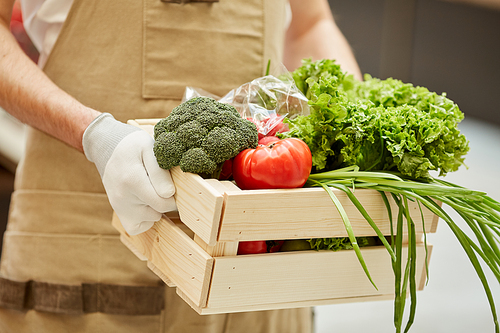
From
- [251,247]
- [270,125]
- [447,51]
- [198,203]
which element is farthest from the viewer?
[447,51]

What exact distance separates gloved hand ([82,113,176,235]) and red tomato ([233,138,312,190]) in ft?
0.56

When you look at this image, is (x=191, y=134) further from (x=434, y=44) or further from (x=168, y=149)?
(x=434, y=44)

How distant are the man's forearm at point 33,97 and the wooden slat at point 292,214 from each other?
52cm

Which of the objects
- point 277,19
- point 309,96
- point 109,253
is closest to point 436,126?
point 309,96

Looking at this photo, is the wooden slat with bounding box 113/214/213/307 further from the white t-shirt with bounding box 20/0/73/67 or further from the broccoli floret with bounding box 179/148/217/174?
the white t-shirt with bounding box 20/0/73/67

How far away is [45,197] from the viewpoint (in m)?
1.52

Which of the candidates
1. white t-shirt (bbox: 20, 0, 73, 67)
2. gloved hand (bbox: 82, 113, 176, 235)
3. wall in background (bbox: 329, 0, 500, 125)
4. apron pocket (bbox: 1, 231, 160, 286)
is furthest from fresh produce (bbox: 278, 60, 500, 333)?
wall in background (bbox: 329, 0, 500, 125)

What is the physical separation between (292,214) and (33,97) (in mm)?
782

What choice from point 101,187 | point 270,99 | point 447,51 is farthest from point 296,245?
point 447,51

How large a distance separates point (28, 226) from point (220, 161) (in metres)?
0.81

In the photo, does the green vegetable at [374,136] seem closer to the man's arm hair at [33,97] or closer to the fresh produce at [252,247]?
the fresh produce at [252,247]

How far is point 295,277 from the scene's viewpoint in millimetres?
1096

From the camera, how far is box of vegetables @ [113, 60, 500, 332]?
100 cm

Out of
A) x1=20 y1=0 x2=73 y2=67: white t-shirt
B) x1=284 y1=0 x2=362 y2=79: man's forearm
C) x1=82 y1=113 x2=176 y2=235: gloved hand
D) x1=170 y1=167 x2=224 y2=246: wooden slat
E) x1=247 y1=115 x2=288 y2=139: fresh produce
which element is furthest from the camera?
x1=284 y1=0 x2=362 y2=79: man's forearm
